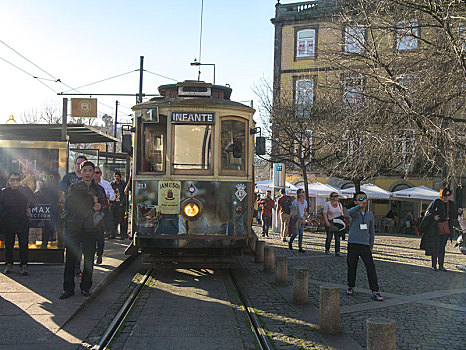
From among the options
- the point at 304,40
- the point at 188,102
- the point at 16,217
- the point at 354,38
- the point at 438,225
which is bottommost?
the point at 438,225

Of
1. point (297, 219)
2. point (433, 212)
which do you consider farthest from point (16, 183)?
point (433, 212)

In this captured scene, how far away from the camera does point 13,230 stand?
7.89m

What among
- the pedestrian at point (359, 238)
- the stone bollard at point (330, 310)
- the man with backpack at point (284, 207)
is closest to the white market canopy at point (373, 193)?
the man with backpack at point (284, 207)

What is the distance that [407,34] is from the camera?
12.5 metres

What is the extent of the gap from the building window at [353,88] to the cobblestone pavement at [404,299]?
480cm

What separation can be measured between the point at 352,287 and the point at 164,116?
4.46 metres

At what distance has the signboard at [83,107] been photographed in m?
17.5

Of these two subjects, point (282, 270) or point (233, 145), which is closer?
point (282, 270)

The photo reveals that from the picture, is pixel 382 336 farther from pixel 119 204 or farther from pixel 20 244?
pixel 119 204

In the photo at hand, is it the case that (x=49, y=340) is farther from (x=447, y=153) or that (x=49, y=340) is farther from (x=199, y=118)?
(x=447, y=153)

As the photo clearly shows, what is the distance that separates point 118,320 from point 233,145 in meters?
4.27

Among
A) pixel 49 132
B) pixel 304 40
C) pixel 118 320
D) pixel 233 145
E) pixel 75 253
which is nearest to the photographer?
pixel 118 320

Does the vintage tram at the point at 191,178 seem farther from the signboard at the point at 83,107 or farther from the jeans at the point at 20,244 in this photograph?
the signboard at the point at 83,107

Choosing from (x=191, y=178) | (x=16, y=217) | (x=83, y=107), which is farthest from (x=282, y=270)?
(x=83, y=107)
